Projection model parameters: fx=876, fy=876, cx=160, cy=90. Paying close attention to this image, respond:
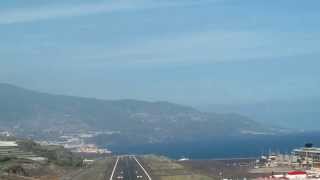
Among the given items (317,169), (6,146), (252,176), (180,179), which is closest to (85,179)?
(180,179)

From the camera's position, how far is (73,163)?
149m

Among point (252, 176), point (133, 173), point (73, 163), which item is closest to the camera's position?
point (252, 176)

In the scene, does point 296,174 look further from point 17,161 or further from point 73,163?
point 73,163

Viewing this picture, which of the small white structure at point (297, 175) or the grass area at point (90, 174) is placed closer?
the small white structure at point (297, 175)

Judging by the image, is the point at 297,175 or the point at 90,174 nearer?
the point at 297,175

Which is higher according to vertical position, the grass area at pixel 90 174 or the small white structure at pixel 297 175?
the grass area at pixel 90 174

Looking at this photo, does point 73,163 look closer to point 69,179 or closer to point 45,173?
point 45,173

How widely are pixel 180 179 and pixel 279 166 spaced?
110 ft

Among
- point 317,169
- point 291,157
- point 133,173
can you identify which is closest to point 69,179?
point 133,173

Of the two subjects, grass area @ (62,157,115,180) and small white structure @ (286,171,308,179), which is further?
grass area @ (62,157,115,180)

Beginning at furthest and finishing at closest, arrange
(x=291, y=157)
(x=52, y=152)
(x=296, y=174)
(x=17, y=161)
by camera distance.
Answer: (x=52, y=152) < (x=291, y=157) < (x=17, y=161) < (x=296, y=174)

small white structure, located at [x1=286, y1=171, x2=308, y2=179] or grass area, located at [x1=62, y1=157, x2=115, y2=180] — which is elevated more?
grass area, located at [x1=62, y1=157, x2=115, y2=180]

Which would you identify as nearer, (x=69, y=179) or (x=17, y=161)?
(x=69, y=179)

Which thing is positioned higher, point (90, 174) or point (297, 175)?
point (90, 174)
